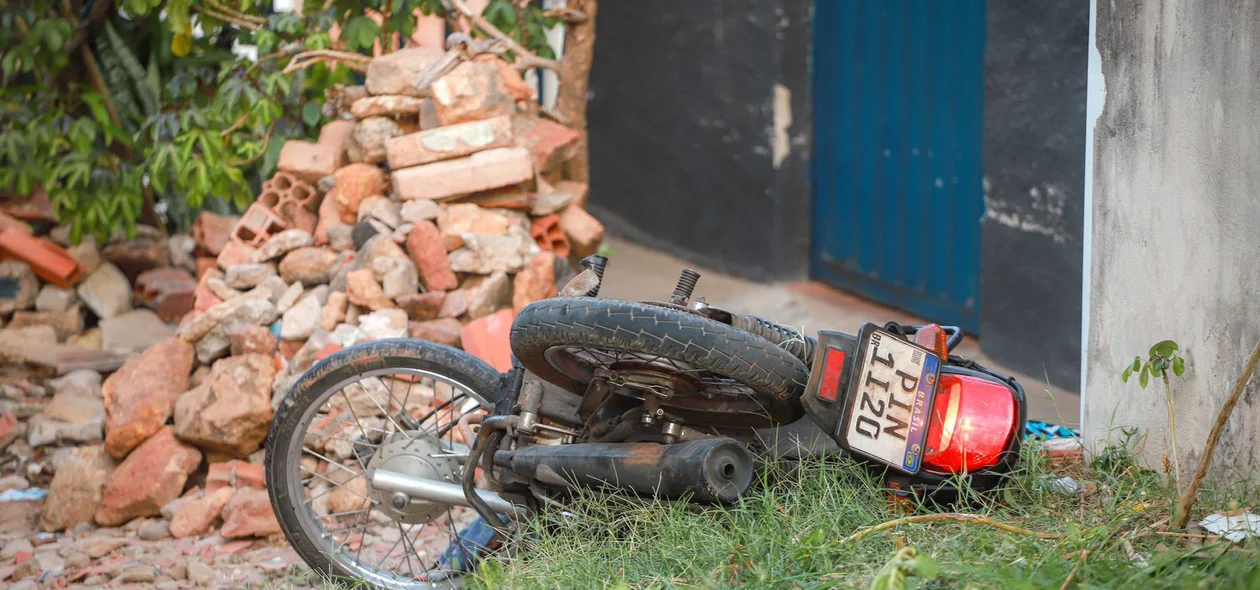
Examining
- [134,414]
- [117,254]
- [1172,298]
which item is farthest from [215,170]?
[1172,298]

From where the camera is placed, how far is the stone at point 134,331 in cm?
636

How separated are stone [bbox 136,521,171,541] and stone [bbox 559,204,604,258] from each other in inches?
86.2

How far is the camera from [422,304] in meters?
5.05

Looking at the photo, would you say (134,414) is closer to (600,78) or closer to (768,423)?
(768,423)

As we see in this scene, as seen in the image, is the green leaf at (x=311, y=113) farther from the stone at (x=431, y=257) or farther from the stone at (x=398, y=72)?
the stone at (x=431, y=257)

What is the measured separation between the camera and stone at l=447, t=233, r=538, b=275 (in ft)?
17.1

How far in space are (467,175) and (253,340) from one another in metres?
1.15

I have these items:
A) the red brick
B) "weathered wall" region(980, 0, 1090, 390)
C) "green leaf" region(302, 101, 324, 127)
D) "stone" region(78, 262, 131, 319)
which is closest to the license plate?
the red brick

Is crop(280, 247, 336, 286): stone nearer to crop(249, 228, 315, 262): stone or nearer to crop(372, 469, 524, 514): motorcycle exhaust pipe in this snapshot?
crop(249, 228, 315, 262): stone

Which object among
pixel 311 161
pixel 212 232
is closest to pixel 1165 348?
pixel 311 161

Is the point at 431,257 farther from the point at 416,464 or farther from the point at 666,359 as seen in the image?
the point at 666,359

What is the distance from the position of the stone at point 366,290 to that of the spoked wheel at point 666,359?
203 cm

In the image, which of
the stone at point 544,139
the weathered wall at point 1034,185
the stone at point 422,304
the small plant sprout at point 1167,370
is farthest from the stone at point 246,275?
the small plant sprout at point 1167,370

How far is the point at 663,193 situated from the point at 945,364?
16.3ft
